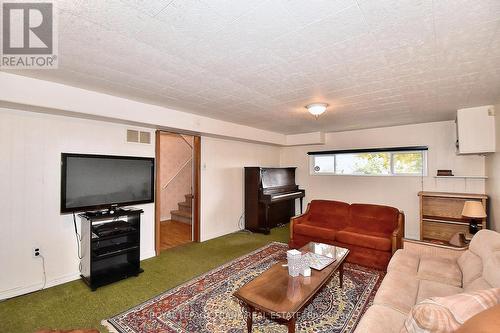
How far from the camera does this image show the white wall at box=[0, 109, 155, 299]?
2.58m

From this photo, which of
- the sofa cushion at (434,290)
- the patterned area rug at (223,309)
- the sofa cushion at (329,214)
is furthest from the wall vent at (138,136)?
the sofa cushion at (434,290)

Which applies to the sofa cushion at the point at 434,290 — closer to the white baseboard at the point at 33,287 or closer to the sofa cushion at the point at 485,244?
the sofa cushion at the point at 485,244

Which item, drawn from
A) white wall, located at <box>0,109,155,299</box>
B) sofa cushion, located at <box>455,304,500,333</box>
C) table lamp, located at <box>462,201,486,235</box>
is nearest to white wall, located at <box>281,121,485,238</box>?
table lamp, located at <box>462,201,486,235</box>

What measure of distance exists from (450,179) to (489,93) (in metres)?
2.10

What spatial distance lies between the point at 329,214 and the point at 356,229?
22.6 inches

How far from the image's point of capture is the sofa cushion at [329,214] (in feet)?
13.7

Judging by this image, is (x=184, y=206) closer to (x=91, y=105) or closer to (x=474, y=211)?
(x=91, y=105)

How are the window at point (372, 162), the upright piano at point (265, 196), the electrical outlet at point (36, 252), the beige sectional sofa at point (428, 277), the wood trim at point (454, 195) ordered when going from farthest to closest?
the upright piano at point (265, 196)
the window at point (372, 162)
the wood trim at point (454, 195)
the electrical outlet at point (36, 252)
the beige sectional sofa at point (428, 277)

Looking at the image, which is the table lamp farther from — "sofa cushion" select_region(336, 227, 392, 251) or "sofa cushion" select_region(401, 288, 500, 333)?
"sofa cushion" select_region(401, 288, 500, 333)

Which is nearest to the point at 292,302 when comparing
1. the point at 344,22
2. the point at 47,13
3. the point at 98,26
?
the point at 344,22

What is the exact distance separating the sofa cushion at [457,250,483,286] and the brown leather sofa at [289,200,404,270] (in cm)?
98

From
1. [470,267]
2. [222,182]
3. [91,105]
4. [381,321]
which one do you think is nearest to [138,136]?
[91,105]

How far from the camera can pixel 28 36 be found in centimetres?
174

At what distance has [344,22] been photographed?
1.55 m
